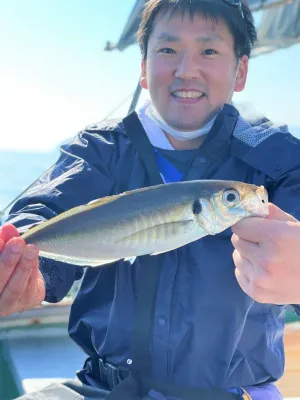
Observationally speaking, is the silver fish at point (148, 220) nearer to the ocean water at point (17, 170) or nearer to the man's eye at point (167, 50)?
the man's eye at point (167, 50)

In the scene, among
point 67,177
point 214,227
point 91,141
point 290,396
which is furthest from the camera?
point 290,396

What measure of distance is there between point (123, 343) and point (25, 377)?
6.66ft

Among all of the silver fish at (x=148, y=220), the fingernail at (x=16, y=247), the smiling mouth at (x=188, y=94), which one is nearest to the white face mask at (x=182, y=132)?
the smiling mouth at (x=188, y=94)

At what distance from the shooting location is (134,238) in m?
1.92

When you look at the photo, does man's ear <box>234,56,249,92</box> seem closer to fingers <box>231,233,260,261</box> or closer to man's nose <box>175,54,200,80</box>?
man's nose <box>175,54,200,80</box>

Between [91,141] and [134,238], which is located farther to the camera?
[91,141]

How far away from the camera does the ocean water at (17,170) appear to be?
862 cm

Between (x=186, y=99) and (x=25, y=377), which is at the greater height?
(x=186, y=99)

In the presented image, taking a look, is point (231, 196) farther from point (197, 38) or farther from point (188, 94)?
point (197, 38)

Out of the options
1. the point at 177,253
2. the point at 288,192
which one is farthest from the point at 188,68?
the point at 177,253

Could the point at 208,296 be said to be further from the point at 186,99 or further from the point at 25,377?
the point at 25,377

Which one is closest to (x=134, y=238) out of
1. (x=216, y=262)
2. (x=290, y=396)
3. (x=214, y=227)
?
(x=214, y=227)

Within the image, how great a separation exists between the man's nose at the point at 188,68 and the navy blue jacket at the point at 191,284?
248 mm

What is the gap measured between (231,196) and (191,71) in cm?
97
